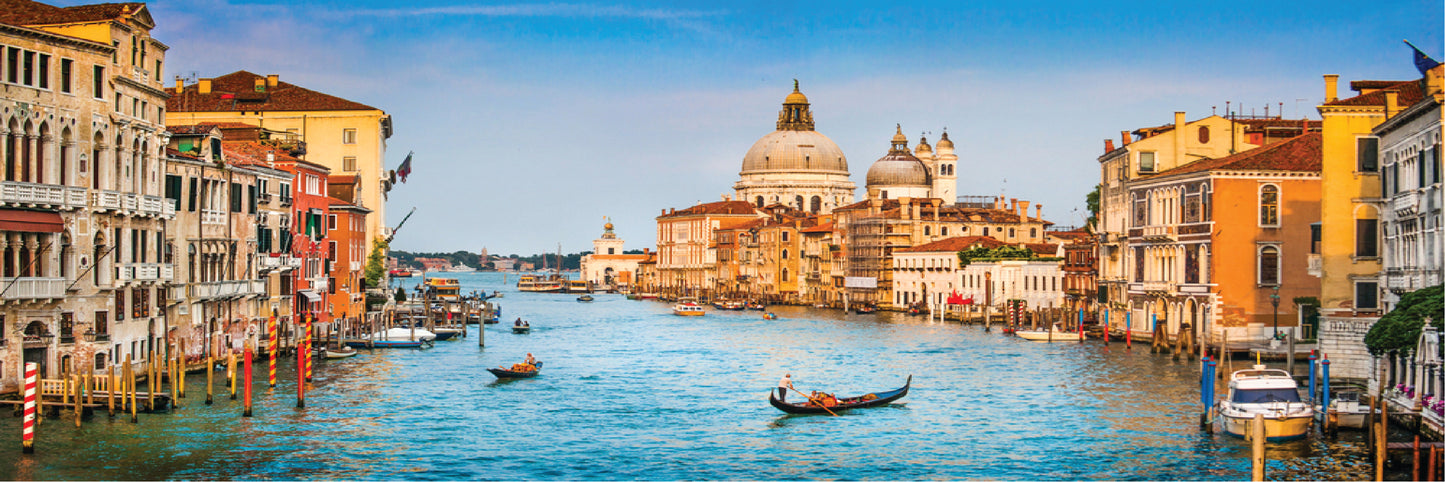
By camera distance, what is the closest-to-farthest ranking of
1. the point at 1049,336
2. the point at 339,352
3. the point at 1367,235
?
the point at 1367,235
the point at 339,352
the point at 1049,336

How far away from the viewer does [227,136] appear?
157 feet

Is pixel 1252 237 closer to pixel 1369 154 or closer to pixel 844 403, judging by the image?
pixel 1369 154

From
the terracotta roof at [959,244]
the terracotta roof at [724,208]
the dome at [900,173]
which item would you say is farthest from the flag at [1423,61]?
the terracotta roof at [724,208]

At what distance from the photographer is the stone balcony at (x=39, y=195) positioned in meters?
25.2

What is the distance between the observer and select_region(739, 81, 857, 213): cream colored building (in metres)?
141

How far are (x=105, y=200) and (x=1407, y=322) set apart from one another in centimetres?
2072

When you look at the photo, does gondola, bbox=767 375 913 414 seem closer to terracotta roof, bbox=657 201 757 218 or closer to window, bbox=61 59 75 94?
window, bbox=61 59 75 94

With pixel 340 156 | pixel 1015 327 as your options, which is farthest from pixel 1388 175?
pixel 340 156

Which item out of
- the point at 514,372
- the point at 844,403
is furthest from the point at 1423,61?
the point at 514,372

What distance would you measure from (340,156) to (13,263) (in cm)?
3683

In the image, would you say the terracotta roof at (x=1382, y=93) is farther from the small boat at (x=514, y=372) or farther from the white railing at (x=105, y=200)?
the white railing at (x=105, y=200)

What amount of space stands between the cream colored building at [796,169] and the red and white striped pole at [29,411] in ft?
384

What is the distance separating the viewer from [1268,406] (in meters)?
24.7

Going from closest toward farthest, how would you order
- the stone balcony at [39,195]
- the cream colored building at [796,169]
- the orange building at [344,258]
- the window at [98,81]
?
1. the stone balcony at [39,195]
2. the window at [98,81]
3. the orange building at [344,258]
4. the cream colored building at [796,169]
